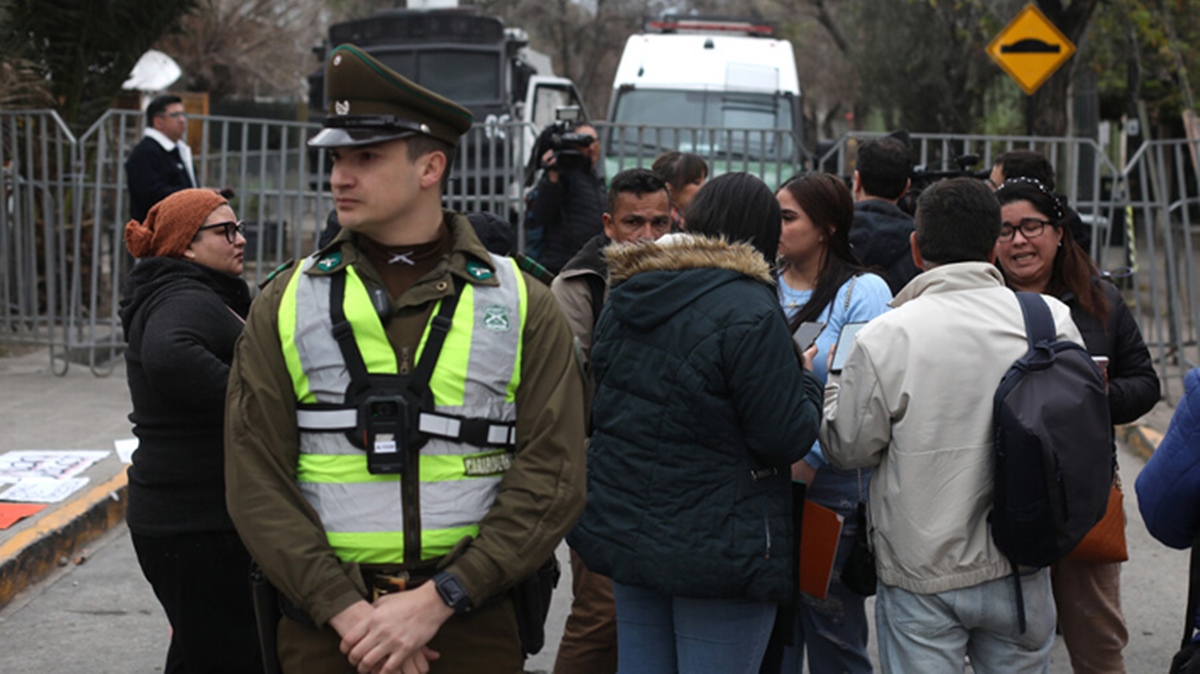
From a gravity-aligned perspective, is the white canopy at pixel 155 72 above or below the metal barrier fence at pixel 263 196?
above

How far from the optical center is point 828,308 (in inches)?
175

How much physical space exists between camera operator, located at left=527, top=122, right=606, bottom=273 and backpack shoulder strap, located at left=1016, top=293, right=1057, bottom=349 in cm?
490

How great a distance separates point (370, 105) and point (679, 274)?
923 mm

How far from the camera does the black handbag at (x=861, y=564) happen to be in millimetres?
3998

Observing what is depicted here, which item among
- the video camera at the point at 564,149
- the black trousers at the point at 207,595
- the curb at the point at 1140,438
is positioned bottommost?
the curb at the point at 1140,438

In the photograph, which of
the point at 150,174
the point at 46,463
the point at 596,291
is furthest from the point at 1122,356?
the point at 150,174

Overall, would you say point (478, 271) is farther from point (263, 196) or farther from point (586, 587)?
point (263, 196)

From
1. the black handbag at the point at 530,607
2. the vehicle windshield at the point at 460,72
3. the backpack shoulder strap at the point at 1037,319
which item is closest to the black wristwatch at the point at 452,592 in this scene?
the black handbag at the point at 530,607

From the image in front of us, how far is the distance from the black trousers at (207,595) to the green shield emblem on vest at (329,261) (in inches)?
54.9

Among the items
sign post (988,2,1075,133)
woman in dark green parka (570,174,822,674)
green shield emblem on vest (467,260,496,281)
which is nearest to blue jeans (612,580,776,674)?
Answer: woman in dark green parka (570,174,822,674)

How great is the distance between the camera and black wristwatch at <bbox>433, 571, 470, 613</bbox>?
2.73 meters

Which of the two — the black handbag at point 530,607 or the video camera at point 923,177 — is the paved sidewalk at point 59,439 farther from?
the video camera at point 923,177

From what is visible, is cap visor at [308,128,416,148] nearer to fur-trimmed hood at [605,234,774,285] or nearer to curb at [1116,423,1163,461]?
fur-trimmed hood at [605,234,774,285]

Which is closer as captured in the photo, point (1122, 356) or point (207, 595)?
point (207, 595)
